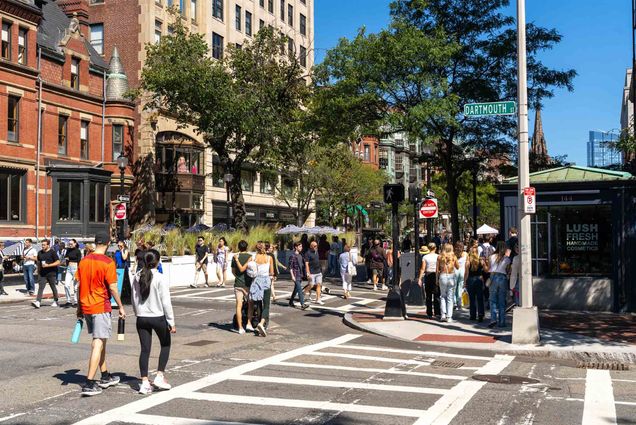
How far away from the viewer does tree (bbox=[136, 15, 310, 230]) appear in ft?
114

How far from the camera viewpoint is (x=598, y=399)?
8656 mm

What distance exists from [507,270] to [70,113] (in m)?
29.7

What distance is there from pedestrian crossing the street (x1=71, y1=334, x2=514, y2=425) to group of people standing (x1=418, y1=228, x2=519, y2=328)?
3323 millimetres

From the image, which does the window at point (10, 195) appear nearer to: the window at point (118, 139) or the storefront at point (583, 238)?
the window at point (118, 139)

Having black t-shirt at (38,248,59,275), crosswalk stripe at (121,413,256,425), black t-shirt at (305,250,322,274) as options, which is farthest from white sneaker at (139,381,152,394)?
black t-shirt at (38,248,59,275)

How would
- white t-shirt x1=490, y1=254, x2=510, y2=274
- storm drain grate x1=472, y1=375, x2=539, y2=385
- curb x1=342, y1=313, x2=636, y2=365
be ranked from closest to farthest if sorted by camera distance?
1. storm drain grate x1=472, y1=375, x2=539, y2=385
2. curb x1=342, y1=313, x2=636, y2=365
3. white t-shirt x1=490, y1=254, x2=510, y2=274

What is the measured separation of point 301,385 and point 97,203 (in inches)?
1226

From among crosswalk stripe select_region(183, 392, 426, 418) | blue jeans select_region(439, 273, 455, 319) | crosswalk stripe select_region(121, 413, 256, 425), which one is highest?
blue jeans select_region(439, 273, 455, 319)

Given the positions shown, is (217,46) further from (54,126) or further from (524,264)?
(524,264)

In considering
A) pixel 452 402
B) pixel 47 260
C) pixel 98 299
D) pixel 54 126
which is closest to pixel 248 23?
pixel 54 126

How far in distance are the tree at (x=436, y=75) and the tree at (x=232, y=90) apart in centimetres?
605

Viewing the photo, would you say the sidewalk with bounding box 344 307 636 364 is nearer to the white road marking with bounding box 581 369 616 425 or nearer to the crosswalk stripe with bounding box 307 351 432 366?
the white road marking with bounding box 581 369 616 425

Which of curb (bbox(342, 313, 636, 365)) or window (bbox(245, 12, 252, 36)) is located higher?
window (bbox(245, 12, 252, 36))

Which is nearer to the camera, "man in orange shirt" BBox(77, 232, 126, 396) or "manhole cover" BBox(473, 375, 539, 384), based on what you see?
"man in orange shirt" BBox(77, 232, 126, 396)
